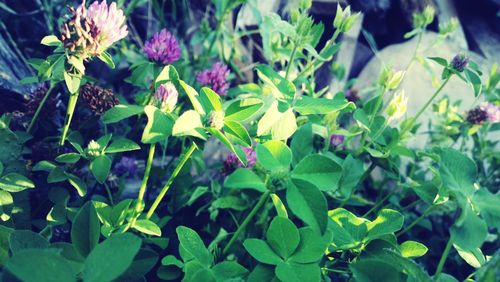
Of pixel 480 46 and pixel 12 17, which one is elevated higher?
pixel 12 17

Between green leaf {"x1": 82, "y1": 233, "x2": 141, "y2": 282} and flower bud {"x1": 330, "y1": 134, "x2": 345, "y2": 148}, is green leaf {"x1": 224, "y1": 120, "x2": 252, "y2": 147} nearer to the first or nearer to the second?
green leaf {"x1": 82, "y1": 233, "x2": 141, "y2": 282}

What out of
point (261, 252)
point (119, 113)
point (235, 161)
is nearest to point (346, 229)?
point (261, 252)

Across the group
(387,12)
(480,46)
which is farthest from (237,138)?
(480,46)

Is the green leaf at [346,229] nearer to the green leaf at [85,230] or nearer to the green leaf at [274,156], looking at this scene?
the green leaf at [274,156]

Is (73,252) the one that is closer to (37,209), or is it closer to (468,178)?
(37,209)

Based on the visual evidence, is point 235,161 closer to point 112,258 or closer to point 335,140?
point 335,140

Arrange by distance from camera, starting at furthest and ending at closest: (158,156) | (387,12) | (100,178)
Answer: (387,12)
(158,156)
(100,178)
